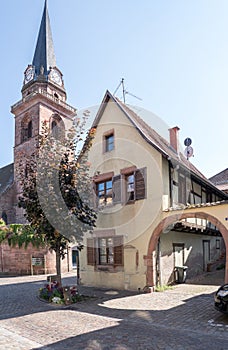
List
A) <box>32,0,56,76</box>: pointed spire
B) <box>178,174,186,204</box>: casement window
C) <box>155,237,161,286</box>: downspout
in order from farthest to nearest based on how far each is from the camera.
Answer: <box>32,0,56,76</box>: pointed spire → <box>178,174,186,204</box>: casement window → <box>155,237,161,286</box>: downspout

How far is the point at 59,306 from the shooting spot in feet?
34.5

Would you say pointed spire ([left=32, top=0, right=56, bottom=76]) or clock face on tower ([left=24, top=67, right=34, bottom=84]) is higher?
pointed spire ([left=32, top=0, right=56, bottom=76])

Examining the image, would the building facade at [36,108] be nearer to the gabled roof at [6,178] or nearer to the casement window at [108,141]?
the gabled roof at [6,178]

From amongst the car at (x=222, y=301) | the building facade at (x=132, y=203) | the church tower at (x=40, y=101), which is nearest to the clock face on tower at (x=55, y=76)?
the church tower at (x=40, y=101)

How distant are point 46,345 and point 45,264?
52.2 feet

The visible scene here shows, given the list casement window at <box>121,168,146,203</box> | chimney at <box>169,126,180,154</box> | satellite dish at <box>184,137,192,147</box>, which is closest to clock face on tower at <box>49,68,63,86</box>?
satellite dish at <box>184,137,192,147</box>

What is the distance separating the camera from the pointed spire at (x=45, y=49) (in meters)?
39.0

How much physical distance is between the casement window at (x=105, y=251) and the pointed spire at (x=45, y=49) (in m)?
29.3

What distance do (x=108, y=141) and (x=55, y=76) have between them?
87.9 feet

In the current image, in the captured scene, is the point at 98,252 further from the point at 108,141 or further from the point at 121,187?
the point at 108,141

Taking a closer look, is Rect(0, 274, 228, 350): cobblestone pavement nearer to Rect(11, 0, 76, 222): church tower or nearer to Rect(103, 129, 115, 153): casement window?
Rect(103, 129, 115, 153): casement window

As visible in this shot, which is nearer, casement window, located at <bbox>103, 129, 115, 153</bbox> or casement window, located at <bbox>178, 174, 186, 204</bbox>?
casement window, located at <bbox>178, 174, 186, 204</bbox>

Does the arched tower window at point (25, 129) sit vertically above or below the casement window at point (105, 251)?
above

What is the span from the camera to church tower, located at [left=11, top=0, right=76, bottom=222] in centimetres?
3562
